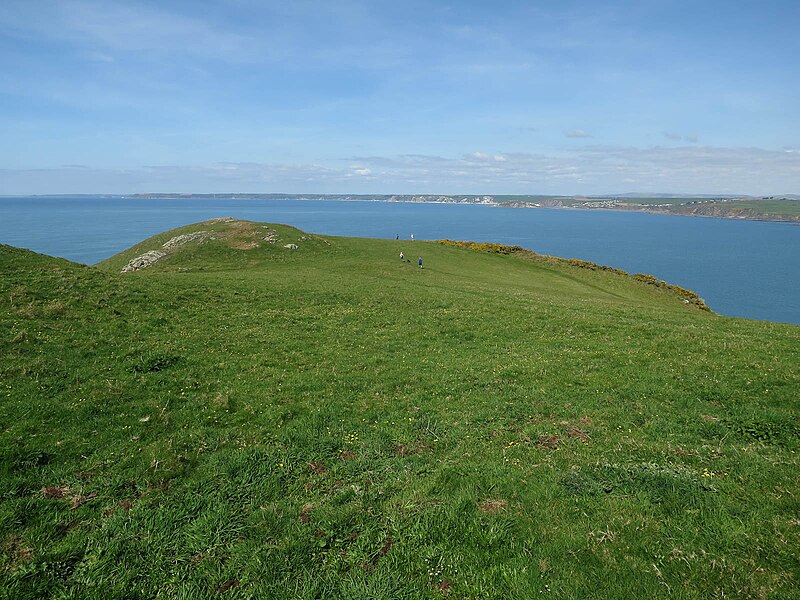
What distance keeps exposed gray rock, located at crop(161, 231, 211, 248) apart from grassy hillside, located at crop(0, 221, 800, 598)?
4015 cm

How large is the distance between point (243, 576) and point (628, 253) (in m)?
186

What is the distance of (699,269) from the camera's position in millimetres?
134000

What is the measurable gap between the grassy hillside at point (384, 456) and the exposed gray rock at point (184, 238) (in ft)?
132

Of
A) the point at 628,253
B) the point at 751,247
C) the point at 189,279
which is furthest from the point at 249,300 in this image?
the point at 751,247

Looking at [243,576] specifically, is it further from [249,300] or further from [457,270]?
[457,270]

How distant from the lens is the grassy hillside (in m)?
7.60

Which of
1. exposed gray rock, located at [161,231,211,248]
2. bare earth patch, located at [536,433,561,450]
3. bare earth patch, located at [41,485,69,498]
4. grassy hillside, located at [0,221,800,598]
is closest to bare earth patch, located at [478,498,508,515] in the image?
grassy hillside, located at [0,221,800,598]

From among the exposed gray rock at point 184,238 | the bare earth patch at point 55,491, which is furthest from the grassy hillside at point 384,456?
the exposed gray rock at point 184,238

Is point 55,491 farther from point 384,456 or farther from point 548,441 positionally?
point 548,441

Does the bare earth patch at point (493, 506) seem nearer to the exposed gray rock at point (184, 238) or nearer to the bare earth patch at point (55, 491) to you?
the bare earth patch at point (55, 491)

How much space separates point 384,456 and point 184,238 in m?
66.3

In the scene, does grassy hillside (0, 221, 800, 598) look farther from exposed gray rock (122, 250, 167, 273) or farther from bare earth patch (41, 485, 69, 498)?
exposed gray rock (122, 250, 167, 273)

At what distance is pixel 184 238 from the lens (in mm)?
66688

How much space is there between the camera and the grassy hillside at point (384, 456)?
299 inches
